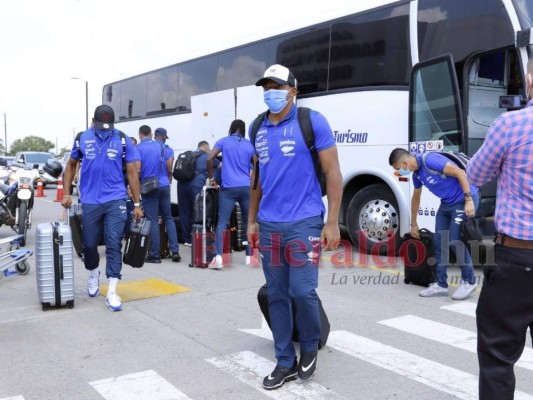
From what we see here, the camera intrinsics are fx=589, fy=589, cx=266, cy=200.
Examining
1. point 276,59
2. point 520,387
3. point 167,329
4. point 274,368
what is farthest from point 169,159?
point 520,387

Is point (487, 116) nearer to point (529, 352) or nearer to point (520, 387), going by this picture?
point (529, 352)

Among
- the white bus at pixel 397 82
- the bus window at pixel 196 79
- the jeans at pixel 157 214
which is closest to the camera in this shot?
the white bus at pixel 397 82

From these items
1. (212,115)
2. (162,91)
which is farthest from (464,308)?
(162,91)

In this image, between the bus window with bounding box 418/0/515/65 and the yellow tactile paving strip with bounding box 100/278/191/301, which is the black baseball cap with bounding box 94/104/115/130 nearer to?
the yellow tactile paving strip with bounding box 100/278/191/301

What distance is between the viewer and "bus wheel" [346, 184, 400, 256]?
28.0 feet

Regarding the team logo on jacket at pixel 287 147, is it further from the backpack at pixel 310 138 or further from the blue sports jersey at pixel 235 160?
the blue sports jersey at pixel 235 160

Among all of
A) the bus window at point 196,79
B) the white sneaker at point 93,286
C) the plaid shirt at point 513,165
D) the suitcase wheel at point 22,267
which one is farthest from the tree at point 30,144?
the plaid shirt at point 513,165

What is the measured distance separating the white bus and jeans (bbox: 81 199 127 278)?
13.7 ft

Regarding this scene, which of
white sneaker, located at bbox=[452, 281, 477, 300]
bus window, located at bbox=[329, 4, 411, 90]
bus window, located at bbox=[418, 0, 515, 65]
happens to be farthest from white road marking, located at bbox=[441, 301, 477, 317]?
bus window, located at bbox=[329, 4, 411, 90]

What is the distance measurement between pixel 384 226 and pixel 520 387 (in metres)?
4.85

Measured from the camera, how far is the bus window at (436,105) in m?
7.59

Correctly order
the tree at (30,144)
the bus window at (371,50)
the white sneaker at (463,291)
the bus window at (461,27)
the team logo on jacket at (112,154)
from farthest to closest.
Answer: the tree at (30,144) → the bus window at (371,50) → the bus window at (461,27) → the white sneaker at (463,291) → the team logo on jacket at (112,154)

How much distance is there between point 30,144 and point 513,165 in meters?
115

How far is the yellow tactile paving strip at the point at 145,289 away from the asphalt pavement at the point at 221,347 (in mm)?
93
